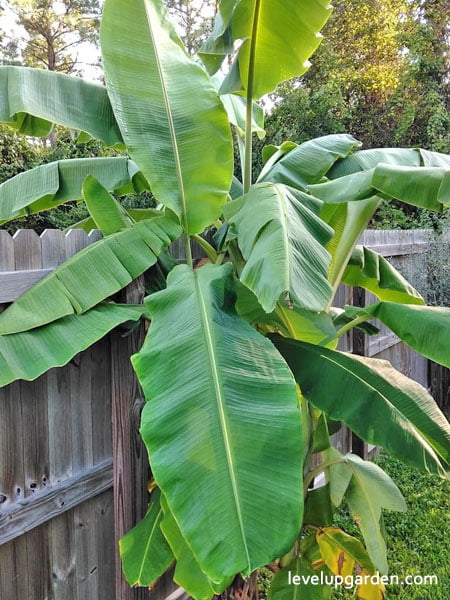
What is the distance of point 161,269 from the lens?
92.2 inches

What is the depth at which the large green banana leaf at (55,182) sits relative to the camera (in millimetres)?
2207

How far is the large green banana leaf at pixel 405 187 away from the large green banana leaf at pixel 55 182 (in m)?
1.09

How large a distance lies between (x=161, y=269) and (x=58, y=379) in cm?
69

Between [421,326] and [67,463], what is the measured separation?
148cm

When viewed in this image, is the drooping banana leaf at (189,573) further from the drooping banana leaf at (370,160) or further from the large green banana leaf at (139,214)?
the drooping banana leaf at (370,160)

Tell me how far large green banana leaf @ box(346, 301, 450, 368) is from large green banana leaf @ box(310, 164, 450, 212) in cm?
38

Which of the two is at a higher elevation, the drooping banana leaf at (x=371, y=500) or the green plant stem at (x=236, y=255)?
the green plant stem at (x=236, y=255)

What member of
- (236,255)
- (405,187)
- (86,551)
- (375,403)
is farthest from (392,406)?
(86,551)

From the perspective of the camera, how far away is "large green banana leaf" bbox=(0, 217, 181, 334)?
1.73 metres

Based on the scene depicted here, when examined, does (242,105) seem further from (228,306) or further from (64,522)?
(64,522)

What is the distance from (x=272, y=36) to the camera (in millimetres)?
2168

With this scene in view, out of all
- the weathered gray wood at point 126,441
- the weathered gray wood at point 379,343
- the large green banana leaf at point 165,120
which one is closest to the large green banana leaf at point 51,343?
the weathered gray wood at point 126,441

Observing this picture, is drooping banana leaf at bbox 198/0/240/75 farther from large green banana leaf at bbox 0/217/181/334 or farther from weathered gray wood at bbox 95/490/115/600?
weathered gray wood at bbox 95/490/115/600

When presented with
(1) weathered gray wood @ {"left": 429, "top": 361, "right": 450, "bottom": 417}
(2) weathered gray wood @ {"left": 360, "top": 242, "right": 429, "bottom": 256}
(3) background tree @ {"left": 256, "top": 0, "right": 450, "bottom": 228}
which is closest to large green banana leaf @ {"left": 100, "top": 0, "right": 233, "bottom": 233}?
(2) weathered gray wood @ {"left": 360, "top": 242, "right": 429, "bottom": 256}
